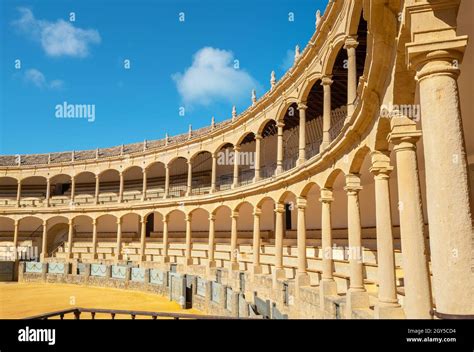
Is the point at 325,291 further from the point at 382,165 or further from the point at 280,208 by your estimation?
the point at 280,208

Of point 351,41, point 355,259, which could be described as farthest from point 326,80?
point 355,259

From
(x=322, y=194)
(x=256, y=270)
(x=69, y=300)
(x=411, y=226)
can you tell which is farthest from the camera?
(x=69, y=300)

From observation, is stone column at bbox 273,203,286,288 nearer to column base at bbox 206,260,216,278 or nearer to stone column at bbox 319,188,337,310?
stone column at bbox 319,188,337,310

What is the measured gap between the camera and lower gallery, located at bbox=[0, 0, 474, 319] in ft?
12.4

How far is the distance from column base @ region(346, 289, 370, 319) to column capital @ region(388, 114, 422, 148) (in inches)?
187

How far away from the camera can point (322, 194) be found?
1296cm

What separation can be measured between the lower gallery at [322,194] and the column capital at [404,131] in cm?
Result: 2

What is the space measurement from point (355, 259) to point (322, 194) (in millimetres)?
3639

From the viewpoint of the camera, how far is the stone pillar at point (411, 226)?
17.5 feet

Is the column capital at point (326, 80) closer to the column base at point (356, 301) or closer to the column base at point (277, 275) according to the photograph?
the column base at point (356, 301)

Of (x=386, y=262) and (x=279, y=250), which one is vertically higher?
(x=386, y=262)

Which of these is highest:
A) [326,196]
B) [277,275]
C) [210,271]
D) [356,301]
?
[326,196]

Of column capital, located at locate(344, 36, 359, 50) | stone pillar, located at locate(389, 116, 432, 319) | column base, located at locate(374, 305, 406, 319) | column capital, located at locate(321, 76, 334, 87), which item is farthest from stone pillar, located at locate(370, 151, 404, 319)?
column capital, located at locate(321, 76, 334, 87)
